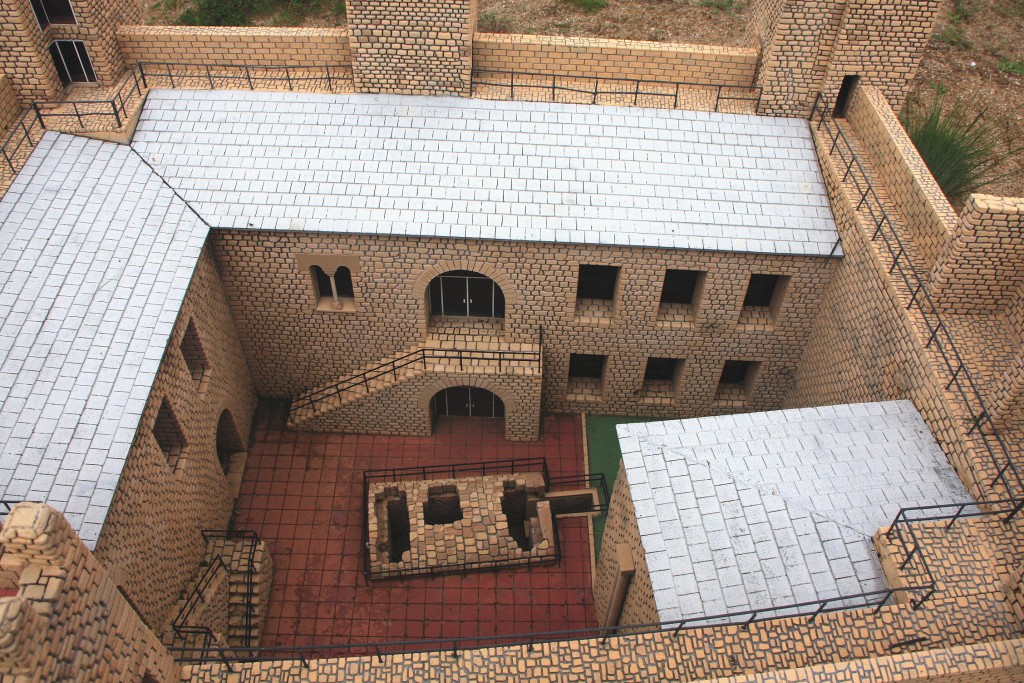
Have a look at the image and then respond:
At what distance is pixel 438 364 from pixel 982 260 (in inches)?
439

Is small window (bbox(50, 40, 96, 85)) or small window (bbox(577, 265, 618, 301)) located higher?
small window (bbox(50, 40, 96, 85))

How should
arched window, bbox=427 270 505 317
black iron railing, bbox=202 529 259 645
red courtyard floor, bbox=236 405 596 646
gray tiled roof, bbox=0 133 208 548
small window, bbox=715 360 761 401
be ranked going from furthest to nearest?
small window, bbox=715 360 761 401 → arched window, bbox=427 270 505 317 → red courtyard floor, bbox=236 405 596 646 → black iron railing, bbox=202 529 259 645 → gray tiled roof, bbox=0 133 208 548

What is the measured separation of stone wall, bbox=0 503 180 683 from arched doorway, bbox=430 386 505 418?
1060cm

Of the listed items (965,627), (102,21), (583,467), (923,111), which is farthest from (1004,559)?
(102,21)

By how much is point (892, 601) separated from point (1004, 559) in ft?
5.98

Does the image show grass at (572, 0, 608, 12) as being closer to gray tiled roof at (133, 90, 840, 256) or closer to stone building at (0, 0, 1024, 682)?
stone building at (0, 0, 1024, 682)

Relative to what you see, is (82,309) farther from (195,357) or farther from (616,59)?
(616,59)

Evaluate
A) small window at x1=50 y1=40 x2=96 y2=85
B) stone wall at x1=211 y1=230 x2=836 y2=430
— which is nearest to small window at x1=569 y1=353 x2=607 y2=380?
stone wall at x1=211 y1=230 x2=836 y2=430

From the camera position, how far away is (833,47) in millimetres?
17875

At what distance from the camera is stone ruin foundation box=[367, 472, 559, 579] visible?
1738cm

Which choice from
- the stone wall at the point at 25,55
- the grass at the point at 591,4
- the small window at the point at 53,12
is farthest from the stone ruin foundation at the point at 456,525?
the grass at the point at 591,4

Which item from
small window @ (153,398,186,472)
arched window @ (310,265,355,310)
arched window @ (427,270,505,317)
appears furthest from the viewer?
arched window @ (427,270,505,317)

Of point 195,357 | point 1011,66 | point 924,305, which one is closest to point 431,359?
point 195,357

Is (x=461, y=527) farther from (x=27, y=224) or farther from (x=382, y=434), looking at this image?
(x=27, y=224)
